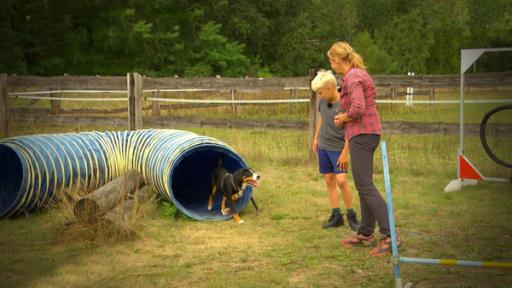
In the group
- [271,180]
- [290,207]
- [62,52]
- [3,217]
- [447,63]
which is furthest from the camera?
[447,63]

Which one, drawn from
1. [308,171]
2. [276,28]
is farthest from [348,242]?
[276,28]

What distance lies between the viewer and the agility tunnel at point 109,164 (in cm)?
662

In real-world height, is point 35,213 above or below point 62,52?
below

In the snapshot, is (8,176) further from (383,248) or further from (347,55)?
(383,248)

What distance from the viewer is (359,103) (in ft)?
15.7

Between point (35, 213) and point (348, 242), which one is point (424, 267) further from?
point (35, 213)

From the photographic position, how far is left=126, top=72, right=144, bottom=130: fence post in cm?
1073

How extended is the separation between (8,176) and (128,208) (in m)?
2.18

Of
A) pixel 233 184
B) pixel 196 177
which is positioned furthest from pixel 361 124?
pixel 196 177

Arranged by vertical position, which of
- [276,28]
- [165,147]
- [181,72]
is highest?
[276,28]

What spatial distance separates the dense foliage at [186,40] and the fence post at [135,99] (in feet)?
66.7

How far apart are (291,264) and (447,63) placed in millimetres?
36741

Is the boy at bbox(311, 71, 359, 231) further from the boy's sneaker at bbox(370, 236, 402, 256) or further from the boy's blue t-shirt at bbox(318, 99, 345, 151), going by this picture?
the boy's sneaker at bbox(370, 236, 402, 256)

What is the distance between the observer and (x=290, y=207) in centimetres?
714
